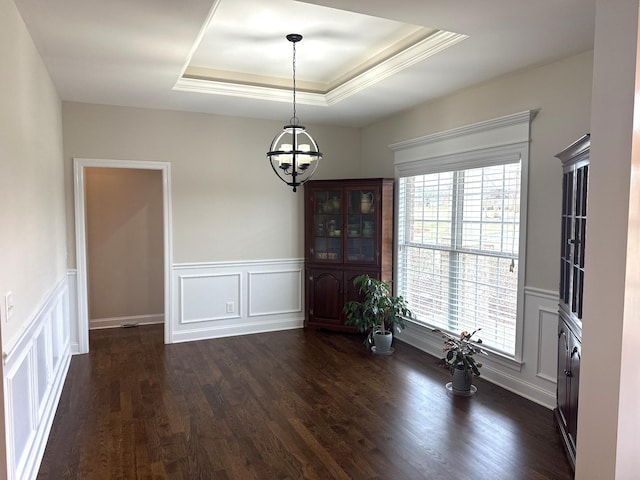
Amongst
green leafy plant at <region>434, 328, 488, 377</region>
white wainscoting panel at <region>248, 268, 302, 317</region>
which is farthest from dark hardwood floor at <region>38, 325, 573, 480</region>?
white wainscoting panel at <region>248, 268, 302, 317</region>

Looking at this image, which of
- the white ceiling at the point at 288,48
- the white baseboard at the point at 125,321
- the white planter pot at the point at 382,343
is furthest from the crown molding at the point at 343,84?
the white baseboard at the point at 125,321

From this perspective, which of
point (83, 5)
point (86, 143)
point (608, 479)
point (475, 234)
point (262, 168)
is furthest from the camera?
point (262, 168)

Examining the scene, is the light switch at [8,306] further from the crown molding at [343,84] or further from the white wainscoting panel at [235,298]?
the white wainscoting panel at [235,298]

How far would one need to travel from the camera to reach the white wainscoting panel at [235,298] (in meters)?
5.28

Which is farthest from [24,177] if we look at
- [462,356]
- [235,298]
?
[462,356]

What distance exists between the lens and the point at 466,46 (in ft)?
10.3

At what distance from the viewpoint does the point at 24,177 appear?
2648 mm

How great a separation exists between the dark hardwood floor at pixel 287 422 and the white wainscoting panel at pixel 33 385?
0.14 m

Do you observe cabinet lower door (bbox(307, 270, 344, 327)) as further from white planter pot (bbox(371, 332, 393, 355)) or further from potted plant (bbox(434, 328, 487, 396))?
potted plant (bbox(434, 328, 487, 396))

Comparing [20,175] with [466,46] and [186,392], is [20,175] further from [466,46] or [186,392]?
[466,46]

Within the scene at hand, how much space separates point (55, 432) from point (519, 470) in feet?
9.97

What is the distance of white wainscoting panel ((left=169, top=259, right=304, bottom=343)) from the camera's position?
528 centimetres

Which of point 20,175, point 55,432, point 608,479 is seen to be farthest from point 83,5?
point 608,479

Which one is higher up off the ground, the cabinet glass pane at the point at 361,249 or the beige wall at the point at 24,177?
the beige wall at the point at 24,177
